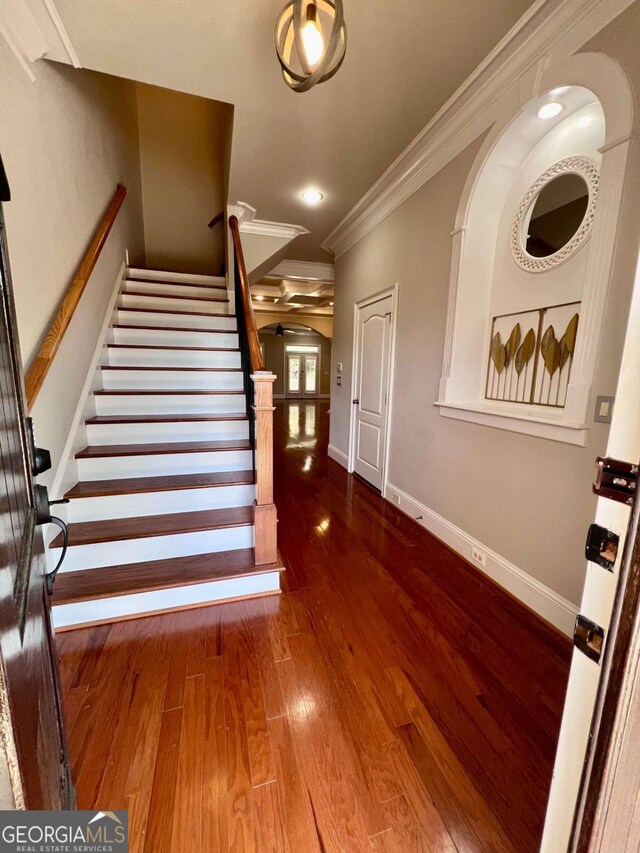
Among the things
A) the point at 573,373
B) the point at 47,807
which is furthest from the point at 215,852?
the point at 573,373

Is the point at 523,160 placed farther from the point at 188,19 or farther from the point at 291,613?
the point at 291,613

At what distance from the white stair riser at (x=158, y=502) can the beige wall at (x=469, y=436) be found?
1444 millimetres

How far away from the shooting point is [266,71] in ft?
6.36

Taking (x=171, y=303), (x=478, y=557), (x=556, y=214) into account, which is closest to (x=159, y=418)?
(x=171, y=303)

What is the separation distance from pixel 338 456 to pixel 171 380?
2435 millimetres

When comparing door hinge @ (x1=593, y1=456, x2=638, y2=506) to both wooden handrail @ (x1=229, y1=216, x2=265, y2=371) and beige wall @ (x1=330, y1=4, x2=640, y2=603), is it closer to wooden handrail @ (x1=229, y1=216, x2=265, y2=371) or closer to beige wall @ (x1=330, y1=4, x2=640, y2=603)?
beige wall @ (x1=330, y1=4, x2=640, y2=603)

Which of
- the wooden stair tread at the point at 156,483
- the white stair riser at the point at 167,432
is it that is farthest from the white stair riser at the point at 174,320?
the wooden stair tread at the point at 156,483

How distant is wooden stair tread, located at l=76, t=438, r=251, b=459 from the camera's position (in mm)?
2168

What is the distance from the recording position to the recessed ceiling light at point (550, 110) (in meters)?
1.73

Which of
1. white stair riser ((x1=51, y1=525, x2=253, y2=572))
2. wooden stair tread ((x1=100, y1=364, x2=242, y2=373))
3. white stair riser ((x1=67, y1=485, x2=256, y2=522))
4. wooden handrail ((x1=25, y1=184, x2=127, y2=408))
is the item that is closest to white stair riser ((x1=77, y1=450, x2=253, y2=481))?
white stair riser ((x1=67, y1=485, x2=256, y2=522))

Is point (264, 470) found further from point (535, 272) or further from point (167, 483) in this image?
point (535, 272)

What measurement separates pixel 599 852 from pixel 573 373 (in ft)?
5.38

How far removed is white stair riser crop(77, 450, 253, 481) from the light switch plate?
199cm

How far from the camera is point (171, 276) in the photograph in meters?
3.95
